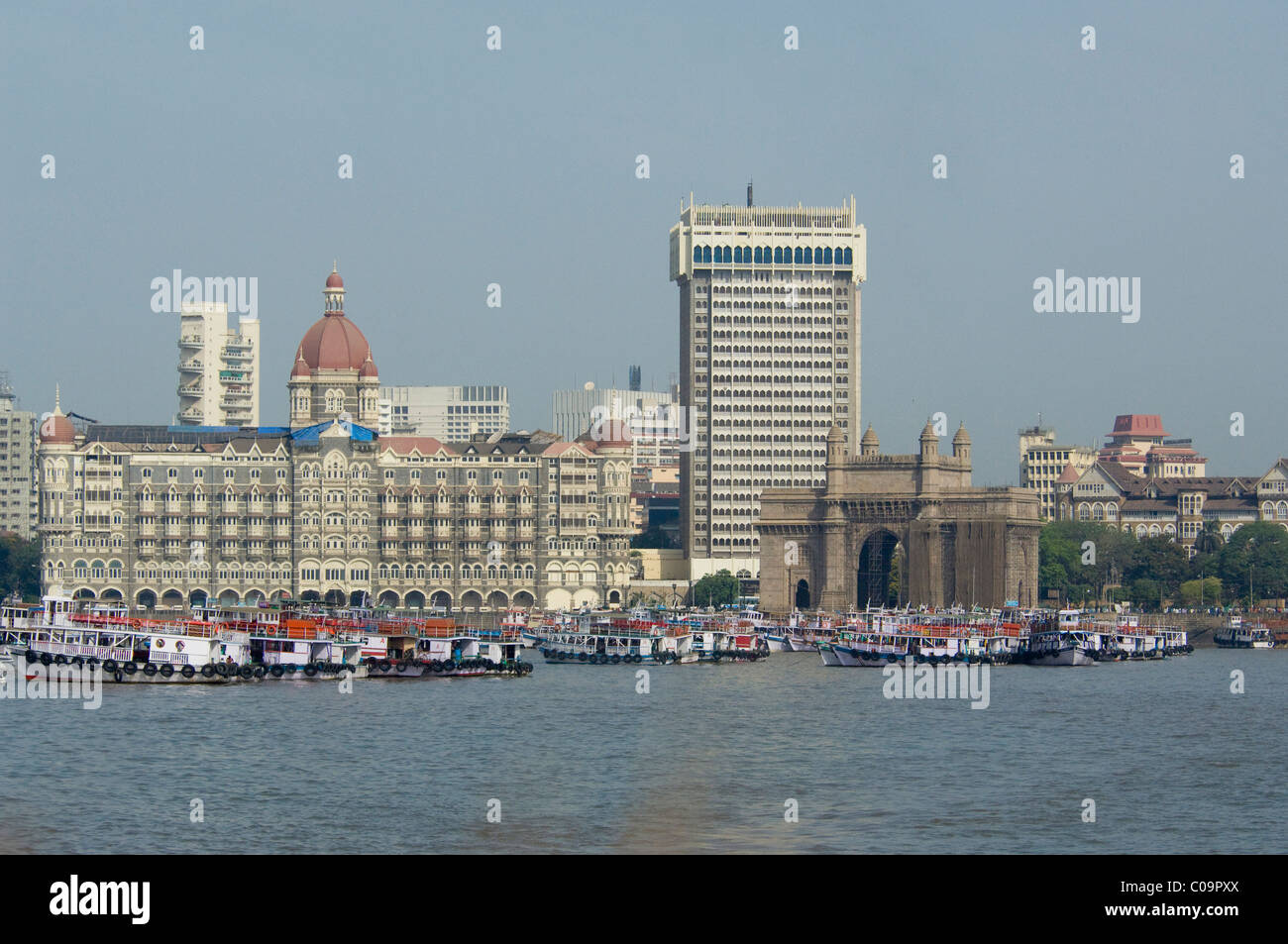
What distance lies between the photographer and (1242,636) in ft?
534

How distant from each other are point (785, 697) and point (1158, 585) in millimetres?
103623

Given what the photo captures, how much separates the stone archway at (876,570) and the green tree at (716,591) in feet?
36.7

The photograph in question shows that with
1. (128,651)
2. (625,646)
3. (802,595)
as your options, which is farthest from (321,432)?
(128,651)

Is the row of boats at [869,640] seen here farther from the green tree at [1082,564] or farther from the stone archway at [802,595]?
the green tree at [1082,564]

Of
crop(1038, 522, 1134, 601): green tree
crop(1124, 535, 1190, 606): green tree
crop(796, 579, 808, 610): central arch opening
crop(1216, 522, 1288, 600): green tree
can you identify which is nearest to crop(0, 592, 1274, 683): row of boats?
crop(796, 579, 808, 610): central arch opening

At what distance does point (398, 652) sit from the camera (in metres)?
104

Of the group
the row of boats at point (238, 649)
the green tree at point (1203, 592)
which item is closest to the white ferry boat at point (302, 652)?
the row of boats at point (238, 649)

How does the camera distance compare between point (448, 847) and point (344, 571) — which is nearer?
point (448, 847)

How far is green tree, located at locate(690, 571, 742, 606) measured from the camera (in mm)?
183500

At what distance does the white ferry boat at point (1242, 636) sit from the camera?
6358 inches
